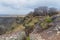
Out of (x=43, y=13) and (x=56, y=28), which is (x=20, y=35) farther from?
(x=43, y=13)

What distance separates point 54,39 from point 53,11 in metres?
13.8

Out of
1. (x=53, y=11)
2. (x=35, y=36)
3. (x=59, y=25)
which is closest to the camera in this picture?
(x=35, y=36)

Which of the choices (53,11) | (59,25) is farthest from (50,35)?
(53,11)

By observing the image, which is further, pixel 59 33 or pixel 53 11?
pixel 53 11

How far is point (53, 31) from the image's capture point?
8430 mm

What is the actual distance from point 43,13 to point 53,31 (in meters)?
13.5

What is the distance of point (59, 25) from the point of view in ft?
29.8

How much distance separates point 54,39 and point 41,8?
15.0 m

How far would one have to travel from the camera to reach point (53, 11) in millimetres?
21312

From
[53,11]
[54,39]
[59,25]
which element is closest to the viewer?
[54,39]

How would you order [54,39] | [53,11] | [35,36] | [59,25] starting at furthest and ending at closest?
[53,11]
[59,25]
[35,36]
[54,39]

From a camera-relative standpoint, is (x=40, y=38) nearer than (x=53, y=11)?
Yes

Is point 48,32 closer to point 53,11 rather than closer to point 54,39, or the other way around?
point 54,39

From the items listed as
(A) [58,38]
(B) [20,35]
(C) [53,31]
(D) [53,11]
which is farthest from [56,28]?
(D) [53,11]
